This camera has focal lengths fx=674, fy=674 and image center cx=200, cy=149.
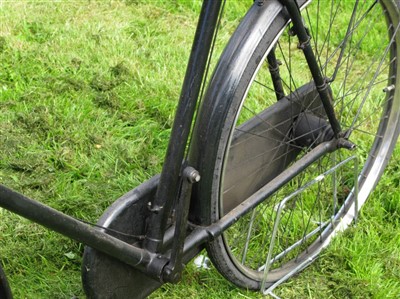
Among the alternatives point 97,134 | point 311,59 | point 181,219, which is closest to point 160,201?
point 181,219

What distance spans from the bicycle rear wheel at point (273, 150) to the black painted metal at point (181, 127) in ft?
0.40

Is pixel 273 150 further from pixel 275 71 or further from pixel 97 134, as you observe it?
pixel 97 134

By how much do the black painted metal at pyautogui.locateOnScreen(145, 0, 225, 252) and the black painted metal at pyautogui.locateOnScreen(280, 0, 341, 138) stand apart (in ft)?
1.12

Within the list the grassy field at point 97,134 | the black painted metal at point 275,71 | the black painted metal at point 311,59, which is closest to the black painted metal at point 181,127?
the black painted metal at point 311,59

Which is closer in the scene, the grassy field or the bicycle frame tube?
the bicycle frame tube

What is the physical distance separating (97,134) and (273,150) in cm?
107

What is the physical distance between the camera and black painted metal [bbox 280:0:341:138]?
6.72 feet

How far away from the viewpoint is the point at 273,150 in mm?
2588

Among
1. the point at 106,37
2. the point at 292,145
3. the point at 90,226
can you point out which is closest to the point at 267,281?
the point at 292,145

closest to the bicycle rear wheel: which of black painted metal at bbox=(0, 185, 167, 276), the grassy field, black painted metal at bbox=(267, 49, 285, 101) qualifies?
black painted metal at bbox=(267, 49, 285, 101)

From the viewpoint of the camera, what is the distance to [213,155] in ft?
6.65

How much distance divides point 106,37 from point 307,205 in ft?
6.06

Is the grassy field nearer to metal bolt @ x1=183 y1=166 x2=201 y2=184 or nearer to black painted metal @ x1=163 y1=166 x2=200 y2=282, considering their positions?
black painted metal @ x1=163 y1=166 x2=200 y2=282

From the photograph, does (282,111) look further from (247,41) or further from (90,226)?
(90,226)
